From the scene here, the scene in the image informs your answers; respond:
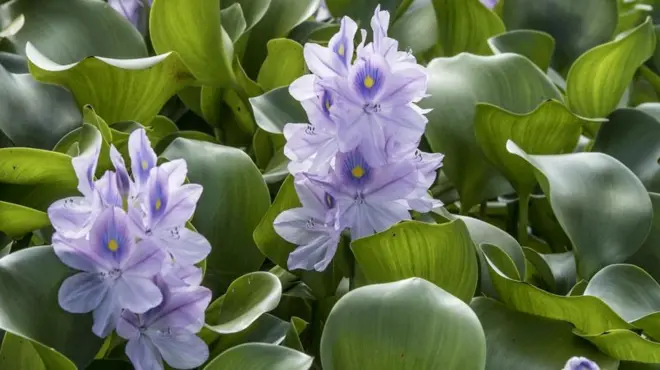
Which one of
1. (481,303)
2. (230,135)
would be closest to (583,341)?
(481,303)

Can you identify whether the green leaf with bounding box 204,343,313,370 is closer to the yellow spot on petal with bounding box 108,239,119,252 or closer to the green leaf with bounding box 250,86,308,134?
the yellow spot on petal with bounding box 108,239,119,252

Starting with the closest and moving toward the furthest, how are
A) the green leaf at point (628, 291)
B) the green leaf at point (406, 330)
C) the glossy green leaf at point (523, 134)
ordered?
the green leaf at point (406, 330) < the green leaf at point (628, 291) < the glossy green leaf at point (523, 134)

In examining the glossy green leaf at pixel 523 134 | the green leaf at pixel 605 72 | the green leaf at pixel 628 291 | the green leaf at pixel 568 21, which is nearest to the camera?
the green leaf at pixel 628 291

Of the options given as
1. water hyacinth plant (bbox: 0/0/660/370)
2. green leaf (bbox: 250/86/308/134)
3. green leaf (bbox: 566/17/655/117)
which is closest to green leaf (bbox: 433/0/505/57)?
water hyacinth plant (bbox: 0/0/660/370)

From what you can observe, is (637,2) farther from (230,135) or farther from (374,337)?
(374,337)

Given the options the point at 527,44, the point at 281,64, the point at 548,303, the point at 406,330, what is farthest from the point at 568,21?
the point at 406,330

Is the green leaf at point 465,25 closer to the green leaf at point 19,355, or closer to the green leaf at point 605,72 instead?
the green leaf at point 605,72

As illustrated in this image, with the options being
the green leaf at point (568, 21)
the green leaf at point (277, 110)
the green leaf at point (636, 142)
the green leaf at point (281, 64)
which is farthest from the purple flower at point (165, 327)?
the green leaf at point (568, 21)
